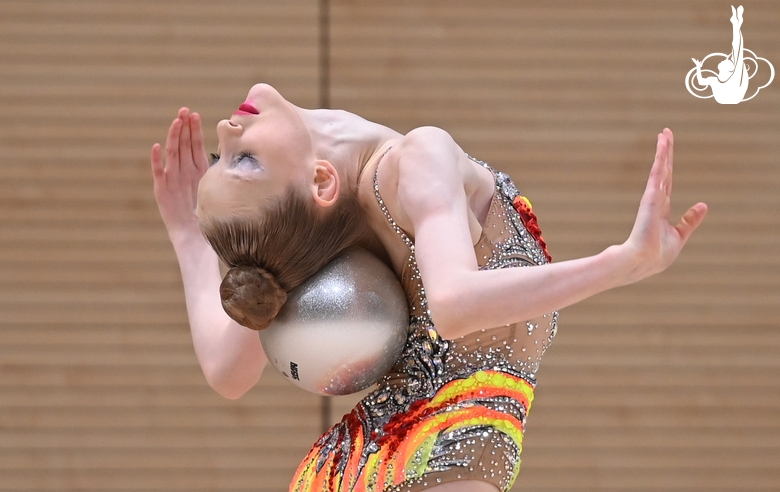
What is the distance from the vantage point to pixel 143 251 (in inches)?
133

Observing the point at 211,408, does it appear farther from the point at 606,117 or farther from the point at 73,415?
the point at 606,117

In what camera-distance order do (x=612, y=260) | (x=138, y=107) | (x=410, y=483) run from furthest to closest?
1. (x=138, y=107)
2. (x=410, y=483)
3. (x=612, y=260)

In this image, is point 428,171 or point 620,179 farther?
point 620,179

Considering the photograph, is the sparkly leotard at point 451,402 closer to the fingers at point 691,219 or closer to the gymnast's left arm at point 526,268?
the gymnast's left arm at point 526,268

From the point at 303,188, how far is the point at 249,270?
0.14m

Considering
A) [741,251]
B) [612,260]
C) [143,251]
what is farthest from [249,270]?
[741,251]

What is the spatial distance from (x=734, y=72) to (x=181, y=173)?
202 cm

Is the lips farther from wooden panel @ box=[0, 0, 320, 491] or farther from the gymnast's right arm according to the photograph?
wooden panel @ box=[0, 0, 320, 491]

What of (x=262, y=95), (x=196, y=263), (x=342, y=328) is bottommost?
(x=196, y=263)

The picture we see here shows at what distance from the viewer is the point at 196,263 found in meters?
1.89

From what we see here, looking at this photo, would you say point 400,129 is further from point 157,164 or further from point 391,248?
point 391,248

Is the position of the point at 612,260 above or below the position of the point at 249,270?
above

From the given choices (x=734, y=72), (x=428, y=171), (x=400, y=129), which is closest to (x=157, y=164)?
(x=428, y=171)

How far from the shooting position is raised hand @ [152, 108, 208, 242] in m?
1.88
